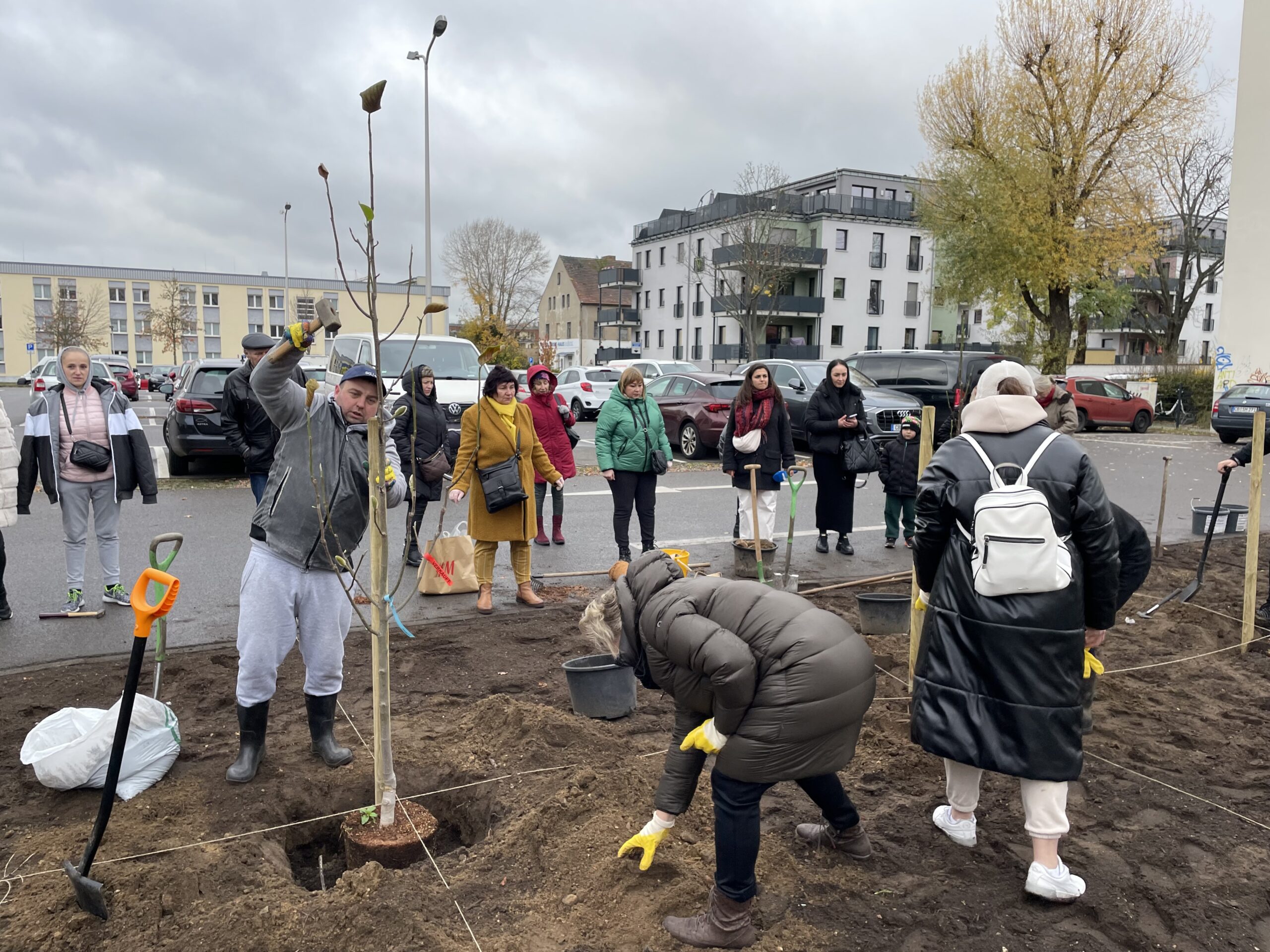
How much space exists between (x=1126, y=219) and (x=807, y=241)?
87.6 feet

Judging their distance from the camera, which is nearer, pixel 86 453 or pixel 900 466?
pixel 86 453

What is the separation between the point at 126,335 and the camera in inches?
3280

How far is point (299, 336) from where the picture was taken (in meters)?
3.07

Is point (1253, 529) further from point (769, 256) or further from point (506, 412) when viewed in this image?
point (769, 256)

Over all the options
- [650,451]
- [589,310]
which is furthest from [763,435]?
[589,310]

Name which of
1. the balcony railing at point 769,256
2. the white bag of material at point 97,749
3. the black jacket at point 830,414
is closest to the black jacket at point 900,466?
the black jacket at point 830,414

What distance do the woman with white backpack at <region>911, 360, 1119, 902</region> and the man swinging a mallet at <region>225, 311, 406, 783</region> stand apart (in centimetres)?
218

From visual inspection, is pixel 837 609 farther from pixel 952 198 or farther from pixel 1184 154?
pixel 1184 154

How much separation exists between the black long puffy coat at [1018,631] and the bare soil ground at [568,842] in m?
0.55

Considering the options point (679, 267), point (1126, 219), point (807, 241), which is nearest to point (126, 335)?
point (679, 267)

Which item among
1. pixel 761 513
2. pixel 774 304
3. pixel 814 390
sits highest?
pixel 774 304

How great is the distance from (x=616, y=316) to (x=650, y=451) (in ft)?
209

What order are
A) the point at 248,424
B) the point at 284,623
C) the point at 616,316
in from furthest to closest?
the point at 616,316 < the point at 248,424 < the point at 284,623

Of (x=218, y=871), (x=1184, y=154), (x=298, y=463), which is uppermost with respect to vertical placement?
(x=1184, y=154)
